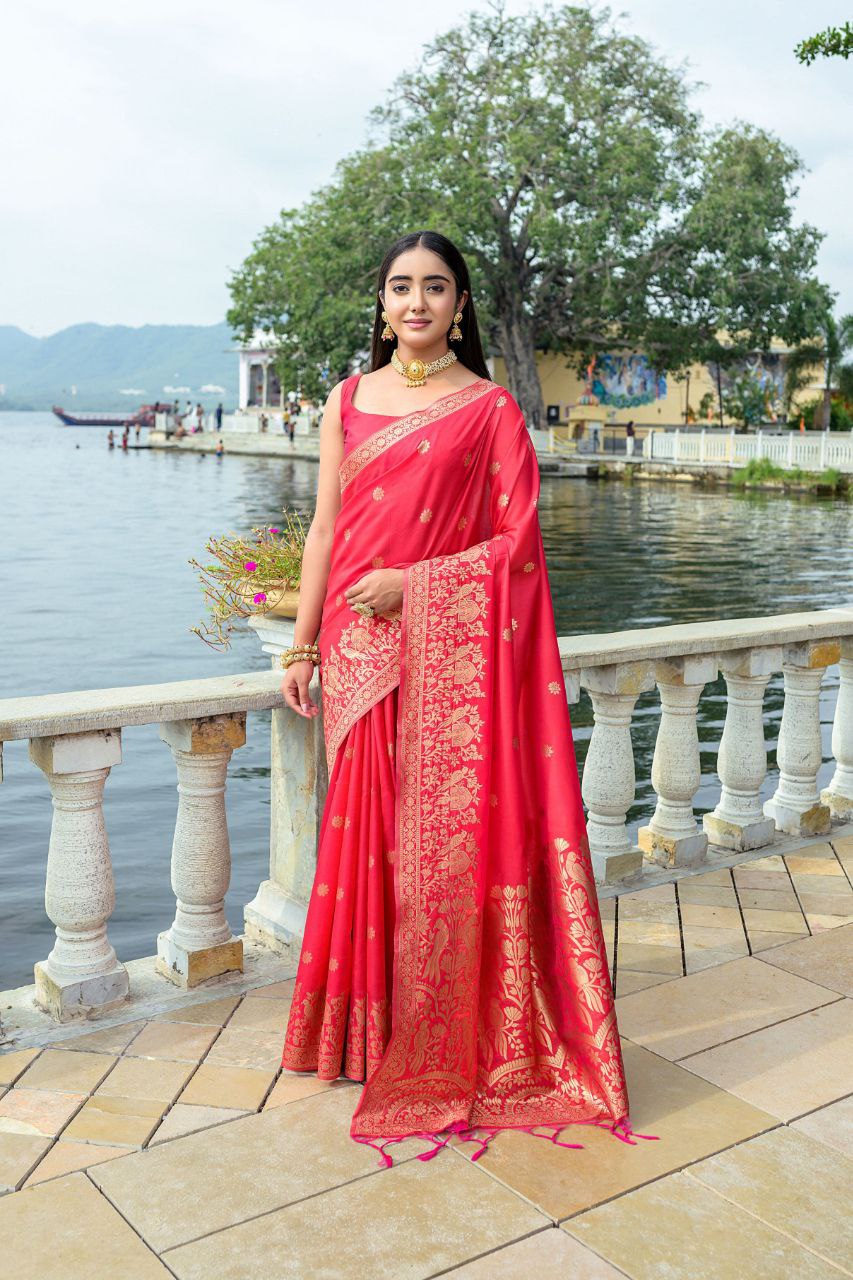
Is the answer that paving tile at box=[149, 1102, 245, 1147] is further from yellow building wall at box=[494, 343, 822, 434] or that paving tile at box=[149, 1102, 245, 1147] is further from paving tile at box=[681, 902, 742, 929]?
yellow building wall at box=[494, 343, 822, 434]

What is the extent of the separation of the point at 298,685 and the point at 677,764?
1.53 m

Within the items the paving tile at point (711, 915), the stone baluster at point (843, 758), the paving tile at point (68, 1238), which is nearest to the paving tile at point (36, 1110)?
the paving tile at point (68, 1238)

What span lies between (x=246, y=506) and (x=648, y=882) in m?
24.7

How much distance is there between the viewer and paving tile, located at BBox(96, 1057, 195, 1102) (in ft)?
7.99

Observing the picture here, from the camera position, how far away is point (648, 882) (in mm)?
3723

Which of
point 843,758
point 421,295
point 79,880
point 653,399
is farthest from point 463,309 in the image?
point 653,399

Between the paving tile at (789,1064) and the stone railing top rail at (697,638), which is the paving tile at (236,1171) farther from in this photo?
the stone railing top rail at (697,638)

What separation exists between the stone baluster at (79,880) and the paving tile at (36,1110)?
12.7 inches

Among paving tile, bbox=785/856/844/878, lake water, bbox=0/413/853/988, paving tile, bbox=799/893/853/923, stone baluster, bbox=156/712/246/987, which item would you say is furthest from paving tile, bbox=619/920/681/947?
lake water, bbox=0/413/853/988

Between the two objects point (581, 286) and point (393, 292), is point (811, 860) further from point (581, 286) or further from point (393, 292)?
point (581, 286)

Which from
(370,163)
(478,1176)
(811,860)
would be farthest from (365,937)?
(370,163)

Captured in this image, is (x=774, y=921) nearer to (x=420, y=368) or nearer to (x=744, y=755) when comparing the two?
(x=744, y=755)

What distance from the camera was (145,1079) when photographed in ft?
8.18

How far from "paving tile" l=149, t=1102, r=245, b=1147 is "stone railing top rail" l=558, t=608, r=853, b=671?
1.54 meters
